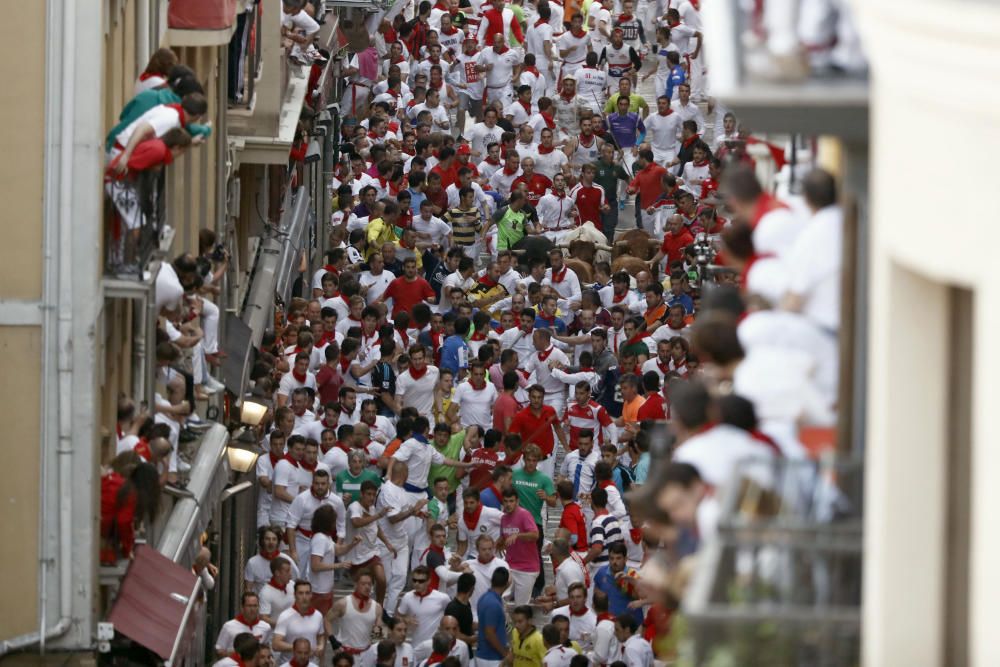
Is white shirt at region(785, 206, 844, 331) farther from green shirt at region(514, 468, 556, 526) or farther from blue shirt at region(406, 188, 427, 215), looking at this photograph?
blue shirt at region(406, 188, 427, 215)

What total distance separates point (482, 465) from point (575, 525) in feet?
6.26

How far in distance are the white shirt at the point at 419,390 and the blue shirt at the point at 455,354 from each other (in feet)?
3.50

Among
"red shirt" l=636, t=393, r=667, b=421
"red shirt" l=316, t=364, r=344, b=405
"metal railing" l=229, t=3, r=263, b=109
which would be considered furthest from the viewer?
"red shirt" l=316, t=364, r=344, b=405

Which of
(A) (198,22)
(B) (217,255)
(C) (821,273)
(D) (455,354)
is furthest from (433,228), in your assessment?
(C) (821,273)

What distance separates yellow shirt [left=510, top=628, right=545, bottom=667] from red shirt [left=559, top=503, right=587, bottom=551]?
155 centimetres

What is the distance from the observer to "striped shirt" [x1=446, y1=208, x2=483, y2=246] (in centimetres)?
3485

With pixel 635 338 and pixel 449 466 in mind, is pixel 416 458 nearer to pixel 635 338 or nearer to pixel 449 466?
pixel 449 466

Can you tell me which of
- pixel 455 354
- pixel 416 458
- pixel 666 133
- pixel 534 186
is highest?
pixel 666 133

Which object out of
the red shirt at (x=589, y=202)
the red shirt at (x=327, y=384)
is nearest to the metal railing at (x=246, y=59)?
the red shirt at (x=327, y=384)

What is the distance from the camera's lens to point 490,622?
22.7 m

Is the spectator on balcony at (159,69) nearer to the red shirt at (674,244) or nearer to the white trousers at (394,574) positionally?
the white trousers at (394,574)

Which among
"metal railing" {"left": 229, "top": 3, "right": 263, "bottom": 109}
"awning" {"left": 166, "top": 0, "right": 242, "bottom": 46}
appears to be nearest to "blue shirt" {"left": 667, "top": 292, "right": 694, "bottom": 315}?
"metal railing" {"left": 229, "top": 3, "right": 263, "bottom": 109}

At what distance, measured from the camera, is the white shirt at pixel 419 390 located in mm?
27344

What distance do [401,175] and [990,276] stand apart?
2748cm
